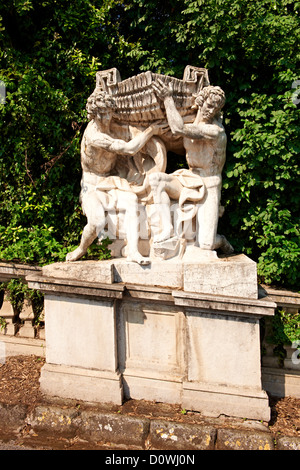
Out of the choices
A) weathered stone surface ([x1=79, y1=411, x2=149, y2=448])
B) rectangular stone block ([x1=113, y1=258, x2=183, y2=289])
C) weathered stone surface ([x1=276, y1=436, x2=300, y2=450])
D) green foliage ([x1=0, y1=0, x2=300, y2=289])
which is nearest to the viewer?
weathered stone surface ([x1=276, y1=436, x2=300, y2=450])

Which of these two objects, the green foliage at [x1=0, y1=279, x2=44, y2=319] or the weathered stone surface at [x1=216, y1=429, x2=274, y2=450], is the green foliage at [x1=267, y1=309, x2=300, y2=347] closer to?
the weathered stone surface at [x1=216, y1=429, x2=274, y2=450]

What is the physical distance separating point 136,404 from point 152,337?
0.64 m

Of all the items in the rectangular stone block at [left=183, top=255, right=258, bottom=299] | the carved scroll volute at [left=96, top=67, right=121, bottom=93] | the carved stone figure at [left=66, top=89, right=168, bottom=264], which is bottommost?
the rectangular stone block at [left=183, top=255, right=258, bottom=299]

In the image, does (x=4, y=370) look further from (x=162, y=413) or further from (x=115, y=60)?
(x=115, y=60)

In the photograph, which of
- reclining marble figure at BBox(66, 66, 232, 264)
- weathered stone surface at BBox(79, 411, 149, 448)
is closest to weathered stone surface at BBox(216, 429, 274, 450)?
weathered stone surface at BBox(79, 411, 149, 448)

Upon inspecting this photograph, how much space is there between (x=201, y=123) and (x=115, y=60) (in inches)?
80.3

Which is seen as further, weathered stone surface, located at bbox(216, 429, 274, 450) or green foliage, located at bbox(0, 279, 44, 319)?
green foliage, located at bbox(0, 279, 44, 319)

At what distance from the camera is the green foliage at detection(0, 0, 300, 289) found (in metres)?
3.50

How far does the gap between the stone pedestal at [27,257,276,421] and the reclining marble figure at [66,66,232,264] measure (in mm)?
289

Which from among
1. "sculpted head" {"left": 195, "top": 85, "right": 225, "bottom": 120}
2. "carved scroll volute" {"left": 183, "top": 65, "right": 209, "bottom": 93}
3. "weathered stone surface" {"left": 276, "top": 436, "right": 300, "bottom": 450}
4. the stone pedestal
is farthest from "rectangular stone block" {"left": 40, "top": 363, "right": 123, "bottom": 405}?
"carved scroll volute" {"left": 183, "top": 65, "right": 209, "bottom": 93}

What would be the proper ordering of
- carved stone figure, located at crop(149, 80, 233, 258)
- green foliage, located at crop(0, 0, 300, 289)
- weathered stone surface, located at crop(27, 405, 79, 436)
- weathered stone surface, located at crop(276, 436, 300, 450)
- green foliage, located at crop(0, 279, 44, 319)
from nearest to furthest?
1. weathered stone surface, located at crop(276, 436, 300, 450)
2. weathered stone surface, located at crop(27, 405, 79, 436)
3. carved stone figure, located at crop(149, 80, 233, 258)
4. green foliage, located at crop(0, 0, 300, 289)
5. green foliage, located at crop(0, 279, 44, 319)

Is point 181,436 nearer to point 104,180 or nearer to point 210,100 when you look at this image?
point 104,180
